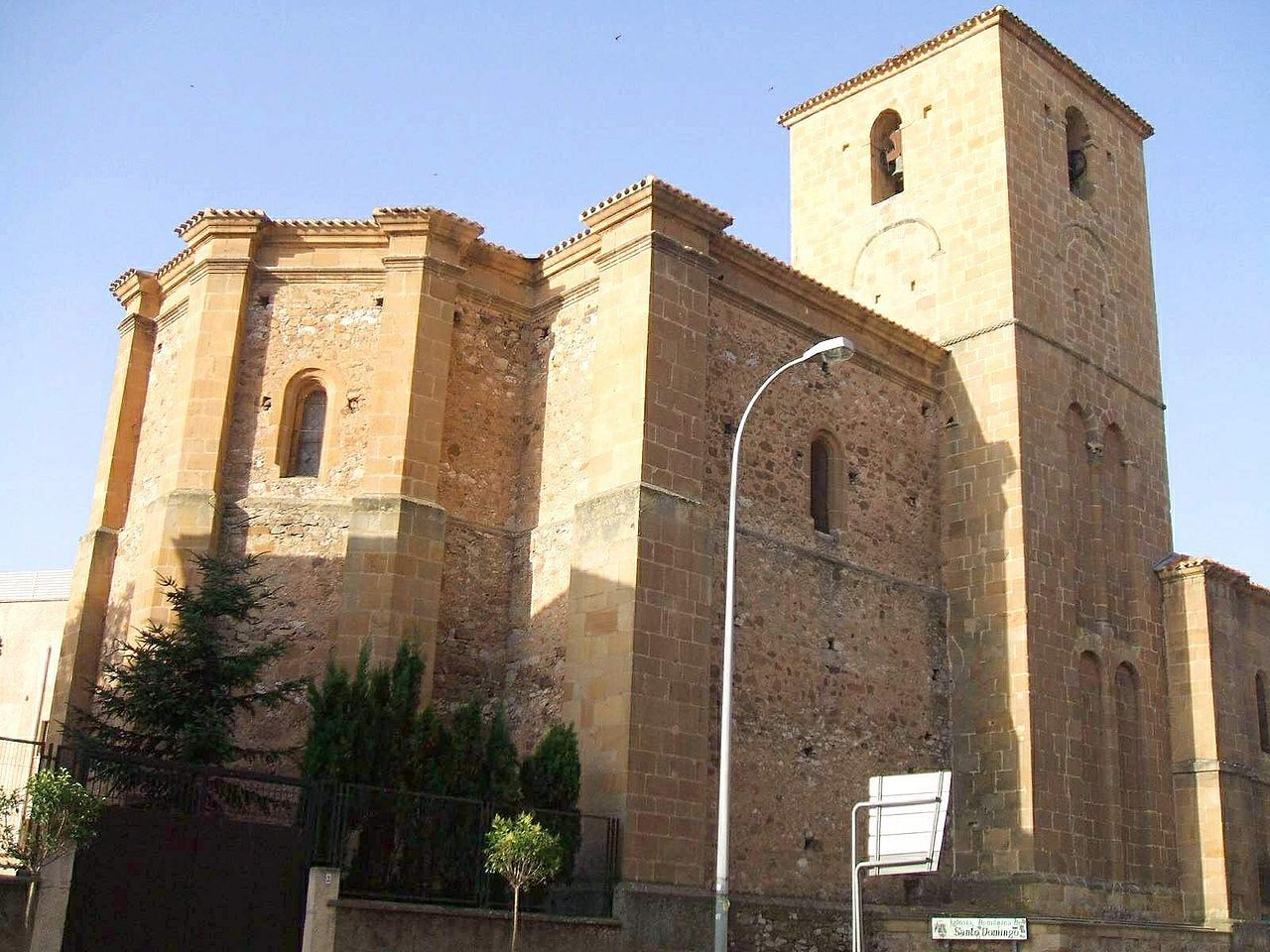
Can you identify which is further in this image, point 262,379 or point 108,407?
point 108,407

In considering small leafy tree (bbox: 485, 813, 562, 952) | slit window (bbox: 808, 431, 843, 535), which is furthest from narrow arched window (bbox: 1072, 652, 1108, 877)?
small leafy tree (bbox: 485, 813, 562, 952)

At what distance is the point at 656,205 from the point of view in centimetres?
2044

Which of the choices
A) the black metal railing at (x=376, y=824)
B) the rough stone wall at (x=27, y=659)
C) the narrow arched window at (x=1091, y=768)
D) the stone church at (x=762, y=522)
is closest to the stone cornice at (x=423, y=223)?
the stone church at (x=762, y=522)

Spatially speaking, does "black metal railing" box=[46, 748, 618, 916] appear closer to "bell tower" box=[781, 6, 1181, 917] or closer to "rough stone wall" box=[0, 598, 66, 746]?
"bell tower" box=[781, 6, 1181, 917]

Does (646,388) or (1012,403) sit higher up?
(1012,403)

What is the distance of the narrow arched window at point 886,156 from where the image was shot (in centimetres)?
2886

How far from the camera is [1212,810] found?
82.2ft

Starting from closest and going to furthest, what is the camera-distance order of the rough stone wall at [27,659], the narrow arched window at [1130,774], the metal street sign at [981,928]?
the metal street sign at [981,928]
the narrow arched window at [1130,774]
the rough stone wall at [27,659]

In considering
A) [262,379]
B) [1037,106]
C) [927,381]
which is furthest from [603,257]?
[1037,106]

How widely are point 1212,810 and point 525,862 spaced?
48.2ft

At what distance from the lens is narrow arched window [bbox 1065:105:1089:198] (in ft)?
94.0

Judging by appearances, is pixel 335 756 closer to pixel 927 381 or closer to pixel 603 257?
pixel 603 257

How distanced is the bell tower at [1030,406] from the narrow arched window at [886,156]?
5 cm

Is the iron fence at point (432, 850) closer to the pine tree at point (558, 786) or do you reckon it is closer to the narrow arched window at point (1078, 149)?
the pine tree at point (558, 786)
